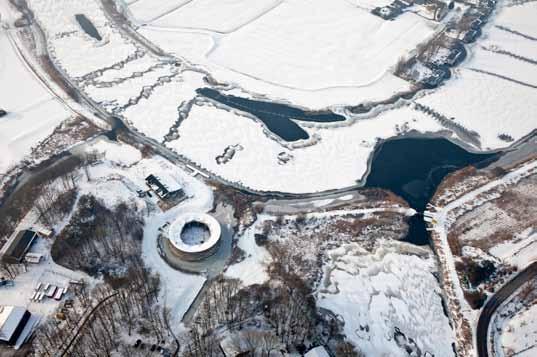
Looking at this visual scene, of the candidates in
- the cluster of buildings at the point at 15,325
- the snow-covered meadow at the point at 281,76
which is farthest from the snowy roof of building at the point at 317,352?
the cluster of buildings at the point at 15,325

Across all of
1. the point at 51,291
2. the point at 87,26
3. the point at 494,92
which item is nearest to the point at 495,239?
the point at 494,92

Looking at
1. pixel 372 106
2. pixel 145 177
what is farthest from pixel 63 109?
pixel 372 106

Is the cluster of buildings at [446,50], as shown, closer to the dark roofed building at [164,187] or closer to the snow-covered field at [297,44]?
the snow-covered field at [297,44]

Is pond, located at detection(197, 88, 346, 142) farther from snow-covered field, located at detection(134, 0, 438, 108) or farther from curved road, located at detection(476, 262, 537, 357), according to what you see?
curved road, located at detection(476, 262, 537, 357)

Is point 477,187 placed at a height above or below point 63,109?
below

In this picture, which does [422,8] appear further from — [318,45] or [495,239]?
[495,239]

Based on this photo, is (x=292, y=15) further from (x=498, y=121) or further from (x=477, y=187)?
(x=477, y=187)

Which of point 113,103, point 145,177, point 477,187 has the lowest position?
point 477,187
